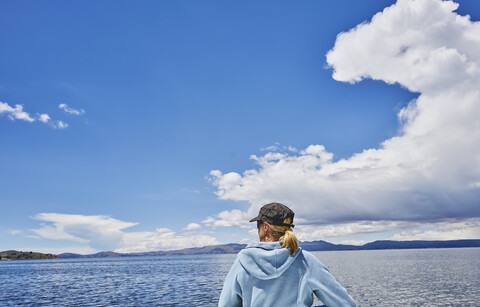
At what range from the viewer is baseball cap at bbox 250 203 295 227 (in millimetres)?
3633

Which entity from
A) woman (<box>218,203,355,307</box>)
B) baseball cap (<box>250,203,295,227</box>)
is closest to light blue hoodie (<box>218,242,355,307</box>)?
woman (<box>218,203,355,307</box>)

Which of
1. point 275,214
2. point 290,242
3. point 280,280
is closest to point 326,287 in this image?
point 280,280

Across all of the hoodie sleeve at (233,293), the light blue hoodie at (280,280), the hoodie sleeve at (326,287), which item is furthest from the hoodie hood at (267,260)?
the hoodie sleeve at (326,287)

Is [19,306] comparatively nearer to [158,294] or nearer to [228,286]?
[158,294]

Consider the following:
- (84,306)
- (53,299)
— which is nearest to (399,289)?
(84,306)

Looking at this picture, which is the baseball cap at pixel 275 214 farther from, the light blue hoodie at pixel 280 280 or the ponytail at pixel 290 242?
the light blue hoodie at pixel 280 280

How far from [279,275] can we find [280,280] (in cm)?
8

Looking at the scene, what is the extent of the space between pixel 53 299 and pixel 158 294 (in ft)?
45.6

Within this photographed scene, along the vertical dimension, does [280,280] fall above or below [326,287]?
above

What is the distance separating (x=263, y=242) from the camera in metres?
3.60

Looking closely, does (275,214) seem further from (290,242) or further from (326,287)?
(326,287)

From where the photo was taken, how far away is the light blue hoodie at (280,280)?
353 centimetres

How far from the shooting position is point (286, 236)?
11.6 ft

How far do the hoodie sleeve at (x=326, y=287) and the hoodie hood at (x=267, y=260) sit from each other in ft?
0.94
